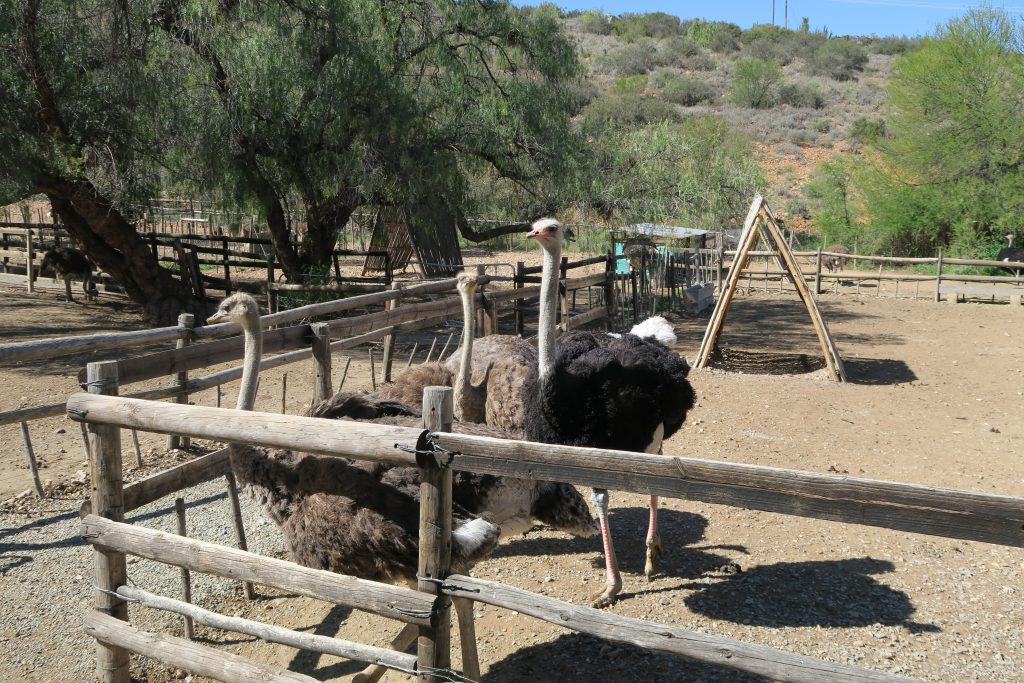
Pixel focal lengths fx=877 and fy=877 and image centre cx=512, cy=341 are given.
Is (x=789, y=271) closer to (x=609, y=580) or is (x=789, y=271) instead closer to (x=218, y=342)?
(x=609, y=580)

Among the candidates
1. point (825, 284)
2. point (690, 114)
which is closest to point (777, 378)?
point (825, 284)

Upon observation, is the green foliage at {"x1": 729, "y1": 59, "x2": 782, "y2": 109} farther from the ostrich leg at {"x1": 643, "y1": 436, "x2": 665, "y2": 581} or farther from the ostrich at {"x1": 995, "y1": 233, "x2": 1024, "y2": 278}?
the ostrich leg at {"x1": 643, "y1": 436, "x2": 665, "y2": 581}

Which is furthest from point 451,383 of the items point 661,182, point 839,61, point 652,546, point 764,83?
point 839,61

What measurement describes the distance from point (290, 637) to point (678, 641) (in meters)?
1.33

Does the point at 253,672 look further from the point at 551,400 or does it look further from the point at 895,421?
the point at 895,421

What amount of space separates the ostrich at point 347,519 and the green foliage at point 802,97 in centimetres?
4750

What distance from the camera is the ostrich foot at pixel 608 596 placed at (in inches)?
166

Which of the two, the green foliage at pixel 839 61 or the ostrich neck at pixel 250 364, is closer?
the ostrich neck at pixel 250 364

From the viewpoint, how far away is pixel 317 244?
13062 mm

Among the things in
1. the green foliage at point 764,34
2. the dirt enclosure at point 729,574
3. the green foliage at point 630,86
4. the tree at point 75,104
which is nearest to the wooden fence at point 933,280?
the dirt enclosure at point 729,574

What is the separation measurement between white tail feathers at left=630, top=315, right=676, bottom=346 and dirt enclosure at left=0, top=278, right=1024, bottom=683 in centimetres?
104

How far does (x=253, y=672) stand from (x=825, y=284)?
61.8 ft

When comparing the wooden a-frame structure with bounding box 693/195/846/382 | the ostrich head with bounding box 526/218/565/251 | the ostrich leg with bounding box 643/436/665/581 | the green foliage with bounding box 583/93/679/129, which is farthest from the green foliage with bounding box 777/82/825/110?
the ostrich leg with bounding box 643/436/665/581

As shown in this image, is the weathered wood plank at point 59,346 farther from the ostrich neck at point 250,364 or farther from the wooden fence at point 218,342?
the ostrich neck at point 250,364
